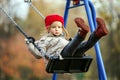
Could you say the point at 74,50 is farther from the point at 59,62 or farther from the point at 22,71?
the point at 22,71

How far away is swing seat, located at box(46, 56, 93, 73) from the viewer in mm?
4898

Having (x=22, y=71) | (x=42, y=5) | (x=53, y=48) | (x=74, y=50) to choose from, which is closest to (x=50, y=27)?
(x=53, y=48)

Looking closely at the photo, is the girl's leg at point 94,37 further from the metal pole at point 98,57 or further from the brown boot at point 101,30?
the metal pole at point 98,57

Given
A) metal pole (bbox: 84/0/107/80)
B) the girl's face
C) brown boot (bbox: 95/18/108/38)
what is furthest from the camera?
metal pole (bbox: 84/0/107/80)

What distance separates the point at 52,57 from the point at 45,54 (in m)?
0.13

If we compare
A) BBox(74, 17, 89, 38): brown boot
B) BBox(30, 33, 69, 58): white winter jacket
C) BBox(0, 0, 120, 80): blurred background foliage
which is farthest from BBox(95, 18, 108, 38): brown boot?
BBox(0, 0, 120, 80): blurred background foliage

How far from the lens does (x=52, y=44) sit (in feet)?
17.0

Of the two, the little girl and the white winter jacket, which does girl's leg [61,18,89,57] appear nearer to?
the little girl

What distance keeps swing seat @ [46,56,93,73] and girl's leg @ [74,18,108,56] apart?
0.10 metres

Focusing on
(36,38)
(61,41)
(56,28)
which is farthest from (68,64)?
(36,38)

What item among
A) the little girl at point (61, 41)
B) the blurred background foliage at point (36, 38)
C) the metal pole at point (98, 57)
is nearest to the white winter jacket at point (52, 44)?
the little girl at point (61, 41)

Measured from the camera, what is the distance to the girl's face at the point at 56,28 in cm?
522

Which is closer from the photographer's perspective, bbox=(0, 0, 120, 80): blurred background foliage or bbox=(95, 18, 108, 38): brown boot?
bbox=(95, 18, 108, 38): brown boot

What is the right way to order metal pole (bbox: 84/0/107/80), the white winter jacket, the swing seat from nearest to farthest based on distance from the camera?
the swing seat
the white winter jacket
metal pole (bbox: 84/0/107/80)
